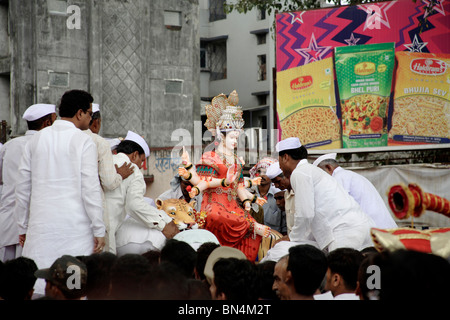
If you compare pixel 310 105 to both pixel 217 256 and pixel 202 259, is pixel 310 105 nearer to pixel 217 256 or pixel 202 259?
pixel 202 259

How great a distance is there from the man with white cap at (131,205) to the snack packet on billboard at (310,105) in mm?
7246

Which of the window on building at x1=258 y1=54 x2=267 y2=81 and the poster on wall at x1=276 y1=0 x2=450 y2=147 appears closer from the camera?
Answer: the poster on wall at x1=276 y1=0 x2=450 y2=147

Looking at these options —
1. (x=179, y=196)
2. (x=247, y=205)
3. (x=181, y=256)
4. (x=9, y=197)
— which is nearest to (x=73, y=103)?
(x=9, y=197)

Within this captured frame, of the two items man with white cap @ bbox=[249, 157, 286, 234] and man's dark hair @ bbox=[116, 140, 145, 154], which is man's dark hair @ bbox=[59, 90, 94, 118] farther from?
man with white cap @ bbox=[249, 157, 286, 234]

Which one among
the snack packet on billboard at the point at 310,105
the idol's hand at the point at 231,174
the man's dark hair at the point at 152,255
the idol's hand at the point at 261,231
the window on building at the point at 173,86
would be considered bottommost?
the idol's hand at the point at 261,231

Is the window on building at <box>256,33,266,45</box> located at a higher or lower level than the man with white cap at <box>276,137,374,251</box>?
higher

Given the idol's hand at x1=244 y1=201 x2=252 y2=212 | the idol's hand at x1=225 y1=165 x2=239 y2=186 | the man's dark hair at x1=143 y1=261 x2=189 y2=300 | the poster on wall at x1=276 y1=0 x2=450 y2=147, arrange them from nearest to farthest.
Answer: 1. the man's dark hair at x1=143 y1=261 x2=189 y2=300
2. the idol's hand at x1=225 y1=165 x2=239 y2=186
3. the idol's hand at x1=244 y1=201 x2=252 y2=212
4. the poster on wall at x1=276 y1=0 x2=450 y2=147

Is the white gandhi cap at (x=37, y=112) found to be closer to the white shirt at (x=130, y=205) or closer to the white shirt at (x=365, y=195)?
the white shirt at (x=130, y=205)

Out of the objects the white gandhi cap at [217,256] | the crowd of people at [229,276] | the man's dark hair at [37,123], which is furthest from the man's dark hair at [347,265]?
the man's dark hair at [37,123]

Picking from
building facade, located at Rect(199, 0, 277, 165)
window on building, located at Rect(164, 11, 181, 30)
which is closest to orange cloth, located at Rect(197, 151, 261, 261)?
window on building, located at Rect(164, 11, 181, 30)

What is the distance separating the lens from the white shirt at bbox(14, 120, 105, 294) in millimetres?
5121

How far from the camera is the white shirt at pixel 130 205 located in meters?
6.04

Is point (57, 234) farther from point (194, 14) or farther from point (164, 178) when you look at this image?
point (194, 14)

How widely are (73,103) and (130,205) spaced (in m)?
1.21
